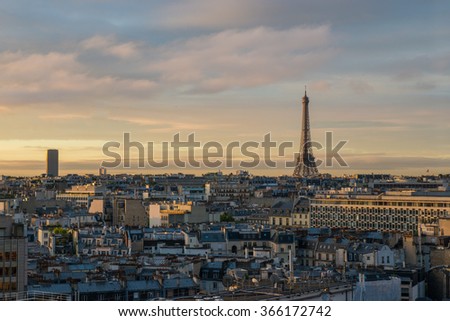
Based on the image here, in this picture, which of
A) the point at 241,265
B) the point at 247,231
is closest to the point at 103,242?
the point at 247,231

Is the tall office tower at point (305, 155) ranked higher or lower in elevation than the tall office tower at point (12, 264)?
higher

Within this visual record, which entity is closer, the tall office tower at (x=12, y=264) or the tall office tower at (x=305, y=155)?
the tall office tower at (x=12, y=264)

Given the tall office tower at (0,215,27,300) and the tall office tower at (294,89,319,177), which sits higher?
the tall office tower at (294,89,319,177)

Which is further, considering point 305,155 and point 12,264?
point 305,155

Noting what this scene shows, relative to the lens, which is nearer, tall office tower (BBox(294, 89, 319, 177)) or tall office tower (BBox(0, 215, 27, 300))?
tall office tower (BBox(0, 215, 27, 300))

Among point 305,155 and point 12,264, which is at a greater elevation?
point 305,155

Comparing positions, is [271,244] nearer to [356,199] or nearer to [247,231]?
Answer: [247,231]
